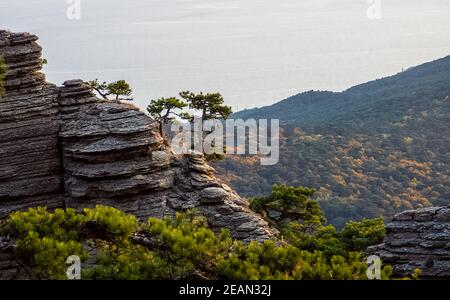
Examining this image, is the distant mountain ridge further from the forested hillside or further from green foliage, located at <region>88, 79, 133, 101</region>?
green foliage, located at <region>88, 79, 133, 101</region>

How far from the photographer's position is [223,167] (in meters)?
64.8

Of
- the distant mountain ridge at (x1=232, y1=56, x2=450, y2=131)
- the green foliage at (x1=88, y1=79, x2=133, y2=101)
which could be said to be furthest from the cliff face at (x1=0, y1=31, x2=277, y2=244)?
the distant mountain ridge at (x1=232, y1=56, x2=450, y2=131)

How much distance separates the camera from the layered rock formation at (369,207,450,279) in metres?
16.5

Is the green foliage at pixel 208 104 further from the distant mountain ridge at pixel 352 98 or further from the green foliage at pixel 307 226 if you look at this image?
the distant mountain ridge at pixel 352 98

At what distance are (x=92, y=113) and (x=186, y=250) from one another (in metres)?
11.8

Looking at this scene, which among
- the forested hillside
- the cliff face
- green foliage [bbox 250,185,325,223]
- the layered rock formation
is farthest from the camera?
the forested hillside

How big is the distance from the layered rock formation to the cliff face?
181 inches

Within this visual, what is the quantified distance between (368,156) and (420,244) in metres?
55.2

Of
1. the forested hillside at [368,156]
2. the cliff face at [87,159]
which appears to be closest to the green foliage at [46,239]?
the cliff face at [87,159]

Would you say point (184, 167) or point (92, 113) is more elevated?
point (92, 113)

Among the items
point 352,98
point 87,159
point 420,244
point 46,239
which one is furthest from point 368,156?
point 46,239

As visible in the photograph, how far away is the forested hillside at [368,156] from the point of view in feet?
194
